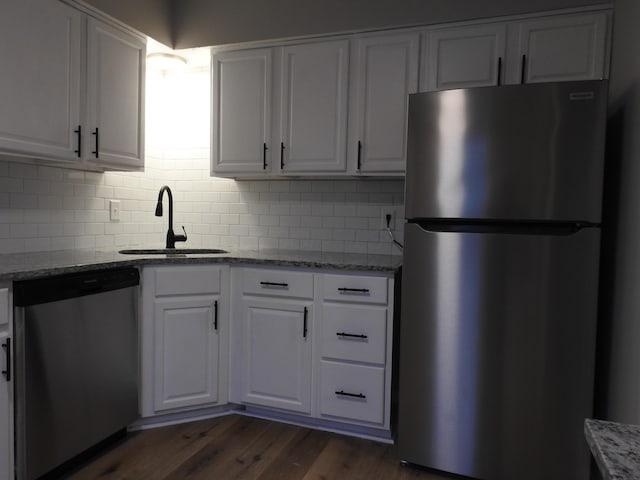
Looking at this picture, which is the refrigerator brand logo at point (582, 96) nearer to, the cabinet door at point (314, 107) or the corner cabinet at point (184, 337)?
the cabinet door at point (314, 107)

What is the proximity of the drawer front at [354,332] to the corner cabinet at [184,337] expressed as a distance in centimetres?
58

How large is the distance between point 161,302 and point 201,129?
1.31 m

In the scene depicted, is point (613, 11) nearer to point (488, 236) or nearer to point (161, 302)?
point (488, 236)

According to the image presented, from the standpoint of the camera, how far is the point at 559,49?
217 cm

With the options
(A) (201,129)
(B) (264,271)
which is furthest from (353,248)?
(A) (201,129)

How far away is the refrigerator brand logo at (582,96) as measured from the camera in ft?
5.64

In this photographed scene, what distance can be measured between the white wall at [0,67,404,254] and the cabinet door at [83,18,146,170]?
0.31 meters

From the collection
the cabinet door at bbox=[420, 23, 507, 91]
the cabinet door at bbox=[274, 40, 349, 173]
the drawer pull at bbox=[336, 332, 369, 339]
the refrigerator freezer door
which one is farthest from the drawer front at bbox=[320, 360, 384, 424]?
the cabinet door at bbox=[420, 23, 507, 91]

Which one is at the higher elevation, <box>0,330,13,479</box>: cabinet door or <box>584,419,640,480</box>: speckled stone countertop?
<box>584,419,640,480</box>: speckled stone countertop

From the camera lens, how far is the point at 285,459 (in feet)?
6.91

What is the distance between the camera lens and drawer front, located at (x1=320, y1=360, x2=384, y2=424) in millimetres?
2234

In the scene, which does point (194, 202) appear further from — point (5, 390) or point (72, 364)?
point (5, 390)

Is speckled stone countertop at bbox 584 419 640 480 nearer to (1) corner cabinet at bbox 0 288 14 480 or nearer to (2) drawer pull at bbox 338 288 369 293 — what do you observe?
(2) drawer pull at bbox 338 288 369 293

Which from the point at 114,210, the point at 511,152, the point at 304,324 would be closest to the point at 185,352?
the point at 304,324
